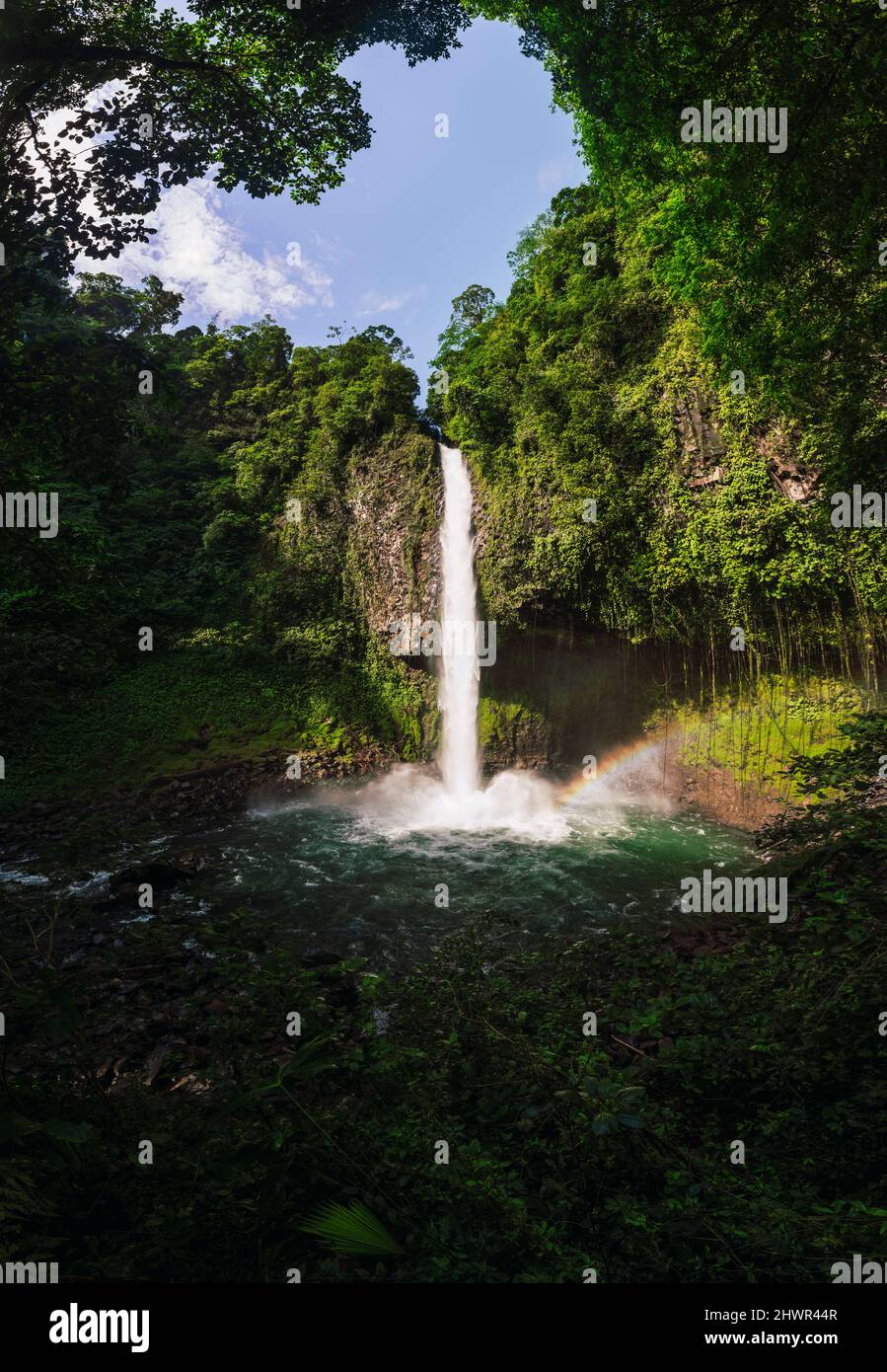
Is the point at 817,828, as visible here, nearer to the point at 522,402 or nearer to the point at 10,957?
the point at 10,957

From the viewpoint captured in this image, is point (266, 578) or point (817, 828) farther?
point (266, 578)

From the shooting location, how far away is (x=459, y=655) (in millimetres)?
17234

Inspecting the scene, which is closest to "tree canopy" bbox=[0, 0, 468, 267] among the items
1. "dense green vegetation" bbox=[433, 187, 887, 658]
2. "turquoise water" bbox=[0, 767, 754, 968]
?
"turquoise water" bbox=[0, 767, 754, 968]

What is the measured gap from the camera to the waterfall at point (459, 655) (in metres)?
16.9

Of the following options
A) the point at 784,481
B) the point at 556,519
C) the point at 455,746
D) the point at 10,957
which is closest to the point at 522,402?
the point at 556,519

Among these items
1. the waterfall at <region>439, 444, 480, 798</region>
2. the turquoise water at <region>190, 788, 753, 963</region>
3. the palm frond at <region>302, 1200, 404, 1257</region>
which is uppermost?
the waterfall at <region>439, 444, 480, 798</region>

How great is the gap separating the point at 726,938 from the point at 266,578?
19735 millimetres

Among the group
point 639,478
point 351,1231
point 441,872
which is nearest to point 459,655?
point 639,478

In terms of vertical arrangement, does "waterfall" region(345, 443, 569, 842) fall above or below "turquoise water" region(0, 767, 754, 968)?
above

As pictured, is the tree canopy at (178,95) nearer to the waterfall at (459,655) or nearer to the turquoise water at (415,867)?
the turquoise water at (415,867)

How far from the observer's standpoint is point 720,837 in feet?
39.5

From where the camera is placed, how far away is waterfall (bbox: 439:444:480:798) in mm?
16906

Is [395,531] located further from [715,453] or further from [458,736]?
[715,453]

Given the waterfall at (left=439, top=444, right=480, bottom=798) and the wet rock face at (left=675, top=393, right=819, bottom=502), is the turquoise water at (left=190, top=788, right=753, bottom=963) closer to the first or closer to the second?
the waterfall at (left=439, top=444, right=480, bottom=798)
